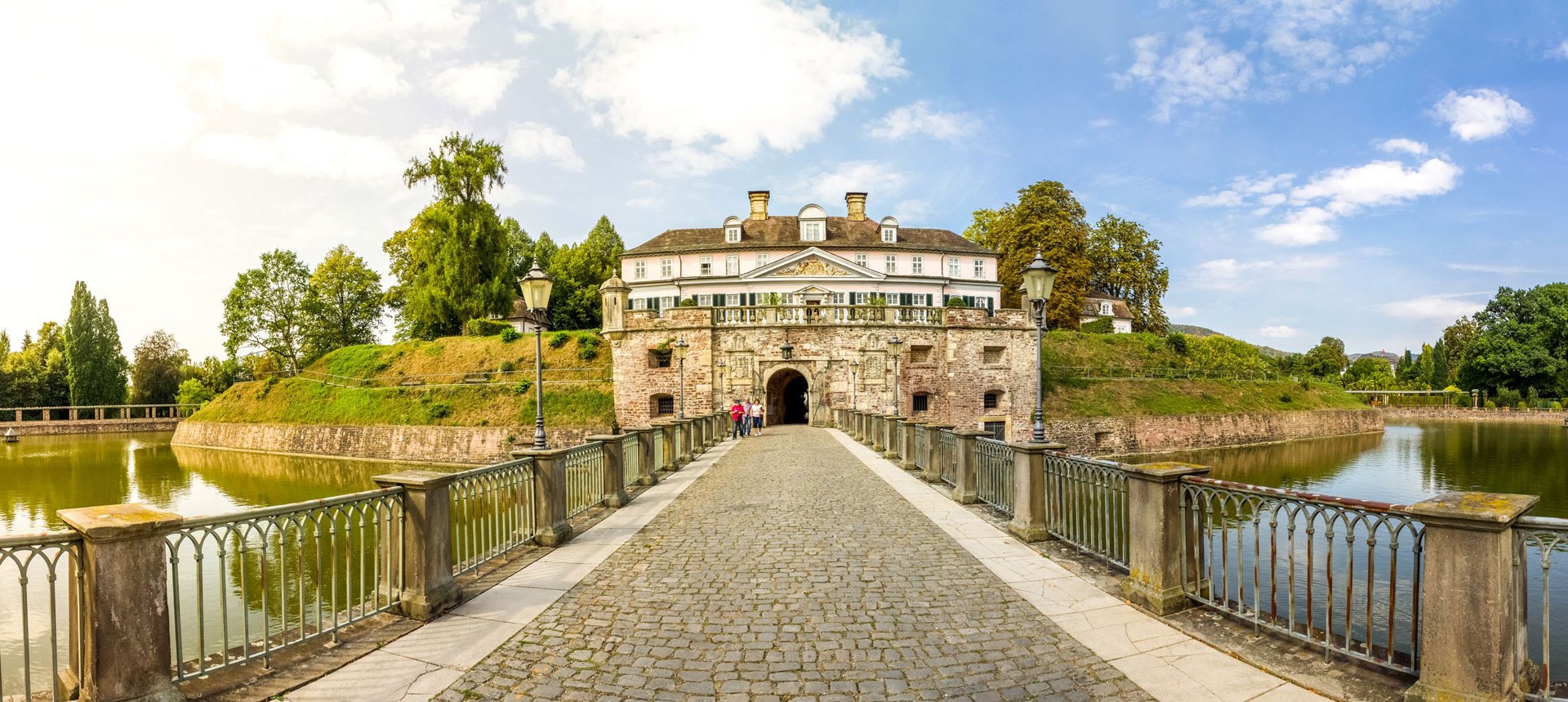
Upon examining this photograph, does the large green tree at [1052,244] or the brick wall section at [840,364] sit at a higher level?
the large green tree at [1052,244]

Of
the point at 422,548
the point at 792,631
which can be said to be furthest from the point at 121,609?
the point at 792,631

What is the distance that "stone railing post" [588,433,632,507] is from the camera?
11.3 m

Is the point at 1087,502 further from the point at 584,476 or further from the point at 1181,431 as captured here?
the point at 1181,431

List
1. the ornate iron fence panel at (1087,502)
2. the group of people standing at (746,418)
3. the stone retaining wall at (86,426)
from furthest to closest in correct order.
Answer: the stone retaining wall at (86,426), the group of people standing at (746,418), the ornate iron fence panel at (1087,502)

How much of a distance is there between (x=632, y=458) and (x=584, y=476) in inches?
120

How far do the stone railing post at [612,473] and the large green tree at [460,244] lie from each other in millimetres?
37424

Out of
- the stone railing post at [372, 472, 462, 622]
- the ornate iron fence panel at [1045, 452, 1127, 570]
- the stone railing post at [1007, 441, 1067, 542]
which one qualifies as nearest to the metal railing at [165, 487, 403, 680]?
the stone railing post at [372, 472, 462, 622]

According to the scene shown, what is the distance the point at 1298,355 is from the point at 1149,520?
93918 mm

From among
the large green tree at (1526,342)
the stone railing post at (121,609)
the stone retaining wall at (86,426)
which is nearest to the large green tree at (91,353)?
Result: the stone retaining wall at (86,426)

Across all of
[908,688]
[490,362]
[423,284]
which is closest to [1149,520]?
[908,688]

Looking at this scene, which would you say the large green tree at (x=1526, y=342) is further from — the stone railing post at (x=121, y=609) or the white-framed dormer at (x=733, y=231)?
the stone railing post at (x=121, y=609)

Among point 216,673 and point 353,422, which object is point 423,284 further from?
point 216,673

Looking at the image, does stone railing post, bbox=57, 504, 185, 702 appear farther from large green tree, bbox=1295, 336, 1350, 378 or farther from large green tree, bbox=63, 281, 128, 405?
large green tree, bbox=1295, 336, 1350, 378

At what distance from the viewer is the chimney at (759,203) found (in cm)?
5316
